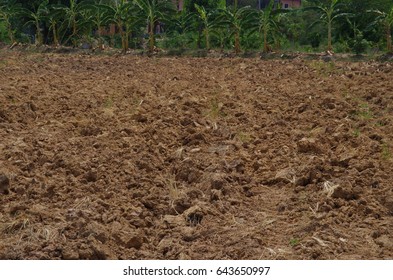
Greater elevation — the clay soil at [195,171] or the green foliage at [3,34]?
the clay soil at [195,171]

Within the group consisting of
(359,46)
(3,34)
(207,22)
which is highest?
(207,22)

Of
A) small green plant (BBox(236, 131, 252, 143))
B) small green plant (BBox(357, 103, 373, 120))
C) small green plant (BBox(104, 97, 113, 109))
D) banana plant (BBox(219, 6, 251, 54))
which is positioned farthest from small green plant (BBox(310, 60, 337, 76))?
small green plant (BBox(236, 131, 252, 143))

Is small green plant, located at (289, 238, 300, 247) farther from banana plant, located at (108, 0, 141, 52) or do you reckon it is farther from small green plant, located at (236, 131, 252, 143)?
banana plant, located at (108, 0, 141, 52)

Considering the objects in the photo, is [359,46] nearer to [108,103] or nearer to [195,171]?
[108,103]

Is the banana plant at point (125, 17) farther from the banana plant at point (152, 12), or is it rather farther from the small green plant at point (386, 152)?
the small green plant at point (386, 152)

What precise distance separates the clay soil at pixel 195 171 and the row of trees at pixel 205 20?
8919 millimetres

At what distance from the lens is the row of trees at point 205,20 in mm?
19125

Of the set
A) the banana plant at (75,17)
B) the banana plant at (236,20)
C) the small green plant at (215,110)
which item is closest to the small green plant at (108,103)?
the small green plant at (215,110)

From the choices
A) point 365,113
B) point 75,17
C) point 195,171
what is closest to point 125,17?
point 75,17

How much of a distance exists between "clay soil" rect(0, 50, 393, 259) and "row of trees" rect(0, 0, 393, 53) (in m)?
8.92

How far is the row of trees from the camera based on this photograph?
19.1 meters

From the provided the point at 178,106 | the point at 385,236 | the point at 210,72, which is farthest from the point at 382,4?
the point at 385,236

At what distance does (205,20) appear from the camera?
19.8 metres

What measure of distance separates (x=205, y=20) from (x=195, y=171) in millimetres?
14734
